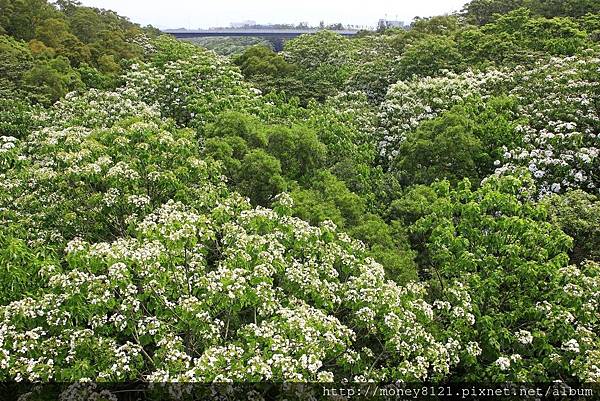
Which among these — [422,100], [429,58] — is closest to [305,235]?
[422,100]

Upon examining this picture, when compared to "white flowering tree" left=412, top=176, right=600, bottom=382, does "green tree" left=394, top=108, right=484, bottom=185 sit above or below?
above

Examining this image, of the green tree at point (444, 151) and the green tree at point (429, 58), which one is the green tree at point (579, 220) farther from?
the green tree at point (429, 58)

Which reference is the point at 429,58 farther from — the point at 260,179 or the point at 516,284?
the point at 516,284

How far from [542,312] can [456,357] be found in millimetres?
2143

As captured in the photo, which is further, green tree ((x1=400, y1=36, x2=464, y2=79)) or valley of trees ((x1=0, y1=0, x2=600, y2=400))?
green tree ((x1=400, y1=36, x2=464, y2=79))

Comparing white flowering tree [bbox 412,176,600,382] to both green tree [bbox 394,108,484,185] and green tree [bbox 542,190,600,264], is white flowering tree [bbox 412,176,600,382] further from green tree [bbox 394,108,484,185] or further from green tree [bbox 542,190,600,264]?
green tree [bbox 394,108,484,185]

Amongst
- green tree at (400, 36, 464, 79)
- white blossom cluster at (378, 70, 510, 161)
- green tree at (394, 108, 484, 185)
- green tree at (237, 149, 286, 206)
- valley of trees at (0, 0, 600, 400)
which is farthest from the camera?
green tree at (400, 36, 464, 79)

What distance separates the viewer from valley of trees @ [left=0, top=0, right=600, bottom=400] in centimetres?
824

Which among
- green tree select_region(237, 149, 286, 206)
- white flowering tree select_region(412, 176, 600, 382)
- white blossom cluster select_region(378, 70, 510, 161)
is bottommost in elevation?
white flowering tree select_region(412, 176, 600, 382)

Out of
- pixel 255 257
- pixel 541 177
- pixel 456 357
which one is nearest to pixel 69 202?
pixel 255 257

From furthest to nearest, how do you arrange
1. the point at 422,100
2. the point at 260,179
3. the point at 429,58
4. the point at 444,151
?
1. the point at 429,58
2. the point at 422,100
3. the point at 444,151
4. the point at 260,179

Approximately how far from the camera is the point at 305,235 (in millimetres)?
10688

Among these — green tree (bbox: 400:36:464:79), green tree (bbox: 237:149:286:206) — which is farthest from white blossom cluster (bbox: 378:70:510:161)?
Result: green tree (bbox: 237:149:286:206)

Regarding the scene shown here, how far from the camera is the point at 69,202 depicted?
1173 centimetres
